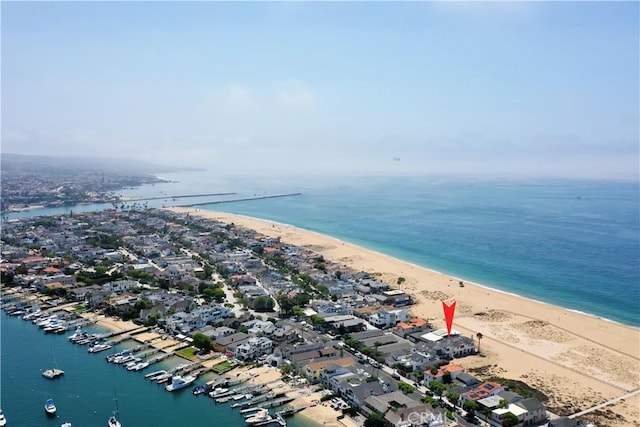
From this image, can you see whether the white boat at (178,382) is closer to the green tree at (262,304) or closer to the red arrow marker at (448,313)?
the green tree at (262,304)

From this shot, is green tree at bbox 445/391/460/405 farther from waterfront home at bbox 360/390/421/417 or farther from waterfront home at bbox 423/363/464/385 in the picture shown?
waterfront home at bbox 423/363/464/385

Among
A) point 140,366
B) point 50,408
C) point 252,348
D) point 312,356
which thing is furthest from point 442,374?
point 50,408

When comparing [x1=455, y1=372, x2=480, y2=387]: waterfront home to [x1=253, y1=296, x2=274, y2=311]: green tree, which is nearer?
[x1=455, y1=372, x2=480, y2=387]: waterfront home

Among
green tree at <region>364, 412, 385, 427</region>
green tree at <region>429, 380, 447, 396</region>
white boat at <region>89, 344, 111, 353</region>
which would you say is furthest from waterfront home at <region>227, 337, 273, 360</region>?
green tree at <region>429, 380, 447, 396</region>

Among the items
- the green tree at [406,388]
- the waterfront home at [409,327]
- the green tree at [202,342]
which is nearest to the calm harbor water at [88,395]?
the green tree at [202,342]

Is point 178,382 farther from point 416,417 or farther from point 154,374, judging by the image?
point 416,417
